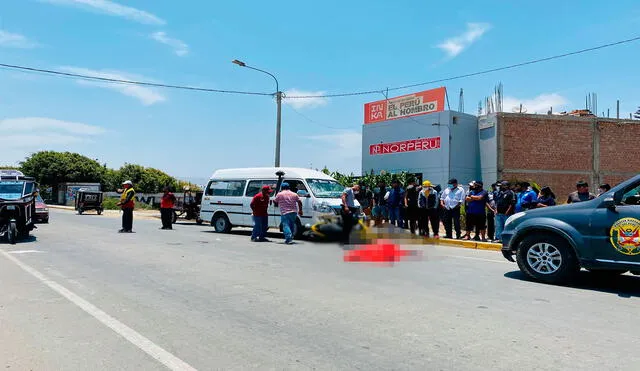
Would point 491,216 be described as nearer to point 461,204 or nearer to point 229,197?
point 461,204

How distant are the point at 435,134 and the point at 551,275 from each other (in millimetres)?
18733

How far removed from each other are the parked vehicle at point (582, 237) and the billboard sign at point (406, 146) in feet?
59.3

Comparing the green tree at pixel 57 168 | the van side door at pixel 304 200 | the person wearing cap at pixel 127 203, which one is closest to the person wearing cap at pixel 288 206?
the van side door at pixel 304 200

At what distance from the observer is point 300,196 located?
1364cm

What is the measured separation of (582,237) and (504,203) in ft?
17.1

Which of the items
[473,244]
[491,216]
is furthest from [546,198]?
[491,216]

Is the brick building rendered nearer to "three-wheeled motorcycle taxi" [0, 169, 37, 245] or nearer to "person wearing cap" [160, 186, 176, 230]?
"person wearing cap" [160, 186, 176, 230]

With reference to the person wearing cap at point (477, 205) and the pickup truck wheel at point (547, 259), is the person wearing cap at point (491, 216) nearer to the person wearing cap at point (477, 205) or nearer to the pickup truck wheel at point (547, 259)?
the person wearing cap at point (477, 205)

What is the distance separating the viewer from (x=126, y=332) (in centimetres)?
486

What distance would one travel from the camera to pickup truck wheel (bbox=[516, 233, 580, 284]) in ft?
23.8

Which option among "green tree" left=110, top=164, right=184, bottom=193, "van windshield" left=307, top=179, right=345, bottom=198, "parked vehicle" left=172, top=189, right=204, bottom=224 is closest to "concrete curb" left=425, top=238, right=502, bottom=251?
"van windshield" left=307, top=179, right=345, bottom=198

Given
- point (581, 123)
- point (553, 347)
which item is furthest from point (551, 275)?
point (581, 123)

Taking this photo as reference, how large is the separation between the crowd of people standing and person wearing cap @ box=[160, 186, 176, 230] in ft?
24.1

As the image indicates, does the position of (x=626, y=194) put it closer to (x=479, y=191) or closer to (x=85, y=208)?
(x=479, y=191)
